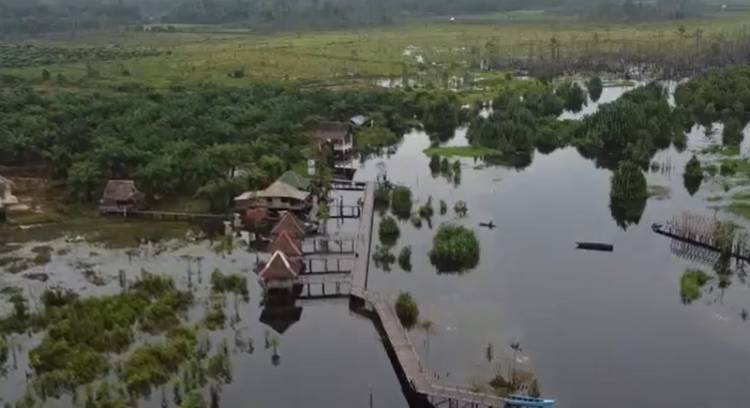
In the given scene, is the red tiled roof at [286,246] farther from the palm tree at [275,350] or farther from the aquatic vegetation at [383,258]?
the palm tree at [275,350]

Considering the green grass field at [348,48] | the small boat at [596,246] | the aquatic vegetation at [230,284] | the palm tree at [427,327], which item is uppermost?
the green grass field at [348,48]

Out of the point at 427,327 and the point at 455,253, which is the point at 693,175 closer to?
the point at 455,253

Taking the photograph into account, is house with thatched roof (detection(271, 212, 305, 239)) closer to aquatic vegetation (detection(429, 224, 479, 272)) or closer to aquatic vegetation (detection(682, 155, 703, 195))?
aquatic vegetation (detection(429, 224, 479, 272))

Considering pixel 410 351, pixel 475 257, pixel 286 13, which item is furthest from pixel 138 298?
pixel 286 13

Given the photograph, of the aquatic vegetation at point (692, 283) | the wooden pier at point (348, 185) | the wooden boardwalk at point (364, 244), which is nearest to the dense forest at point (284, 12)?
the wooden pier at point (348, 185)

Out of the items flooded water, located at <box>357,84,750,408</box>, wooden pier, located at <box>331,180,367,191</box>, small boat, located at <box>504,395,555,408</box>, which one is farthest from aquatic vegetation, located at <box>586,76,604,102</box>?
small boat, located at <box>504,395,555,408</box>

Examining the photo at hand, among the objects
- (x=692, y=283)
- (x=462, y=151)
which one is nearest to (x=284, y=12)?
(x=462, y=151)
